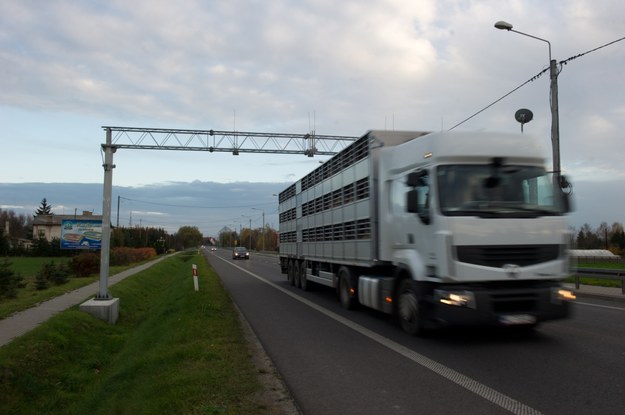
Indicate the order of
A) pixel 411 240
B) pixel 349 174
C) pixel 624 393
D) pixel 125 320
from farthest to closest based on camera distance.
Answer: pixel 125 320 → pixel 349 174 → pixel 411 240 → pixel 624 393

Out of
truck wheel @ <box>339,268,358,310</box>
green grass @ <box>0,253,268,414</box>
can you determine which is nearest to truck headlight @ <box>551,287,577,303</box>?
green grass @ <box>0,253,268,414</box>

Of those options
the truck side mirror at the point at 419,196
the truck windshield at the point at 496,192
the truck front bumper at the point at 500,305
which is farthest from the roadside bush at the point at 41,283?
the truck windshield at the point at 496,192

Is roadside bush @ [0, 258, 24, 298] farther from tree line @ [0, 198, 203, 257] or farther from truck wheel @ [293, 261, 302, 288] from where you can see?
tree line @ [0, 198, 203, 257]

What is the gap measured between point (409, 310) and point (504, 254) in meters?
2.01

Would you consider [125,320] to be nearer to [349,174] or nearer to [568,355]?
[349,174]

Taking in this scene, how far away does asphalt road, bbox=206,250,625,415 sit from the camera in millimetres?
5316

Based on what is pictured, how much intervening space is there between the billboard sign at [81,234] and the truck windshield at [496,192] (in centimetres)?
4069

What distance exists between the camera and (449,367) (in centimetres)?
681

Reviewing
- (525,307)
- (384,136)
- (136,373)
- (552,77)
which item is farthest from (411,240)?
(552,77)

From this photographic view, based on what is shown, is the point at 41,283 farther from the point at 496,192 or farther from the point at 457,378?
the point at 457,378

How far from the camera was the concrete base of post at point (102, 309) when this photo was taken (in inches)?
520

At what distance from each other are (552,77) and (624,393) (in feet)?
49.6

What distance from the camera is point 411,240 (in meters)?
8.81

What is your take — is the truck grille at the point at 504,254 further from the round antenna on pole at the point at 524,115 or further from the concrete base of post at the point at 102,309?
the round antenna on pole at the point at 524,115
